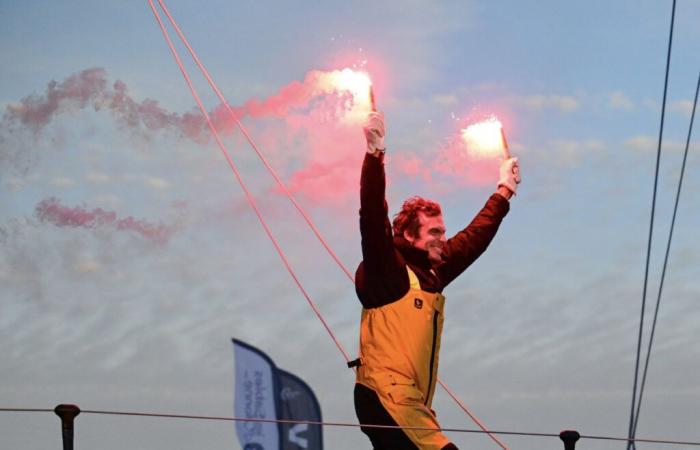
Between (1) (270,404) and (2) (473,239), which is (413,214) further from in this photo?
(1) (270,404)

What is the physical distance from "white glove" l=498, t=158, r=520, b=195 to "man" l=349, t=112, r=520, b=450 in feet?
3.40

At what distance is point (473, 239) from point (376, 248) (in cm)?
107

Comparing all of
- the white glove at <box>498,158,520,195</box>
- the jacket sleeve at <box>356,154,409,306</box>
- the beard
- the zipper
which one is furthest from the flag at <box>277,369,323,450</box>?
the jacket sleeve at <box>356,154,409,306</box>

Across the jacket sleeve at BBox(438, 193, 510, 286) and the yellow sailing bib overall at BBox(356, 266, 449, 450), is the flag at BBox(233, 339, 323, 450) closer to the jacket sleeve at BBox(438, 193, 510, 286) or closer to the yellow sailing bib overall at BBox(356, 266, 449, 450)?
the jacket sleeve at BBox(438, 193, 510, 286)

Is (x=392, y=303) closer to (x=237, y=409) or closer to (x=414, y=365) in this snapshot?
(x=414, y=365)

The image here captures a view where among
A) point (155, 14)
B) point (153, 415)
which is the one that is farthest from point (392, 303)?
point (155, 14)

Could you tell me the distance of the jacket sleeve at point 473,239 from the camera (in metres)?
6.66

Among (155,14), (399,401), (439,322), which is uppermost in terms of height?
(155,14)

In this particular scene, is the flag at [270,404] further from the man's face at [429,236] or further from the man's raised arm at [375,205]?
the man's raised arm at [375,205]

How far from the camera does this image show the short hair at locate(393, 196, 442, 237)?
6383mm

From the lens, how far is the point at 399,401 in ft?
19.3

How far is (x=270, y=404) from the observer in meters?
21.4

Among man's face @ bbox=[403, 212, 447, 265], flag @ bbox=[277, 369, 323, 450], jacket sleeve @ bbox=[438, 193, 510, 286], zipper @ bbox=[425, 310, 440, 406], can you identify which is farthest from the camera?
flag @ bbox=[277, 369, 323, 450]

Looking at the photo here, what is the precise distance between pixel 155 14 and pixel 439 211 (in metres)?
2.92
